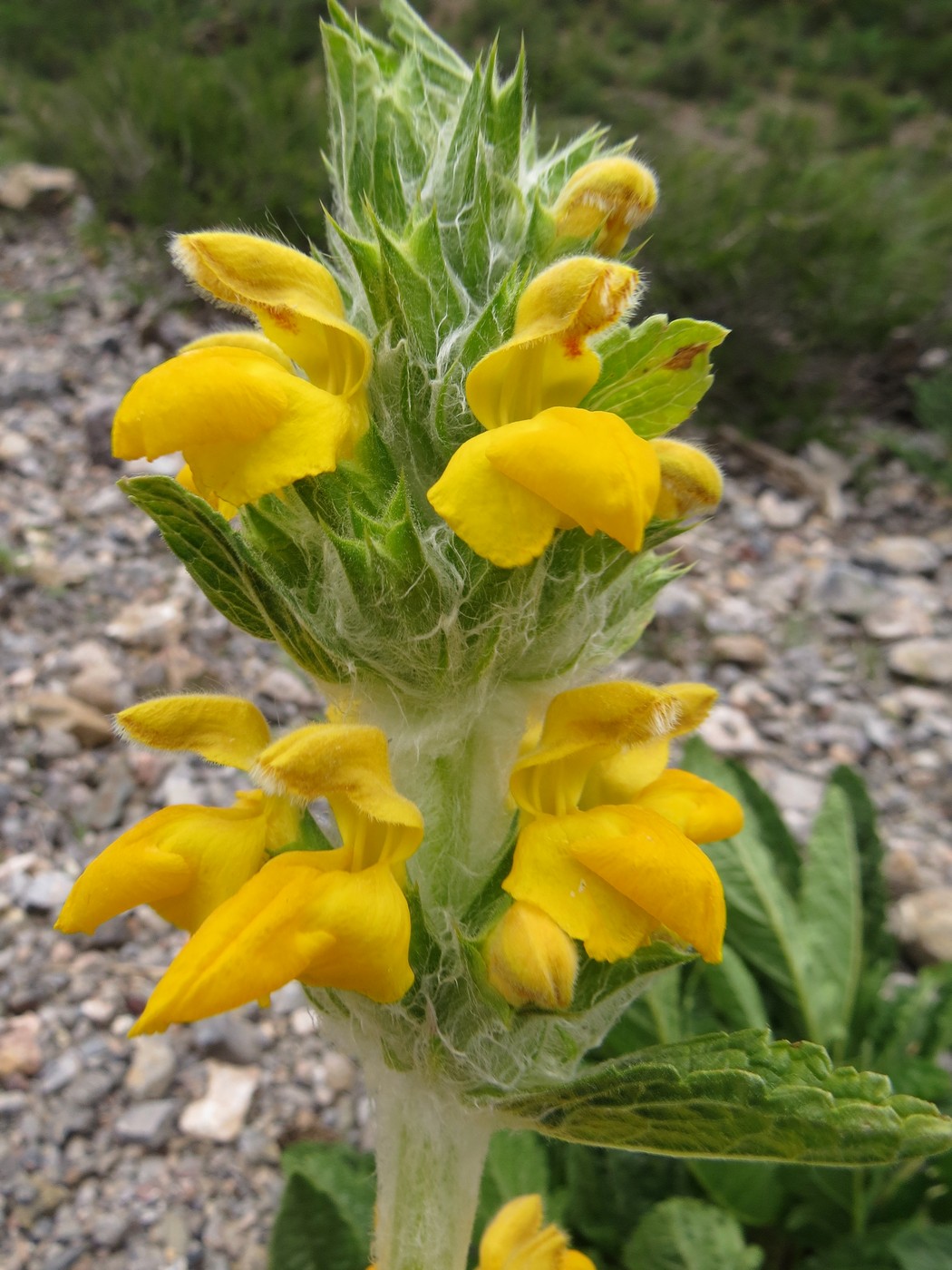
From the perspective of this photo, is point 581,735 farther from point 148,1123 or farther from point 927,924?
point 927,924

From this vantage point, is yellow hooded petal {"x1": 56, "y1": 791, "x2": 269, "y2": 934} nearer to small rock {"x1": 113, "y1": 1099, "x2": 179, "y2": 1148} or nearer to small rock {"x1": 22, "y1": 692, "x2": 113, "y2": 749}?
small rock {"x1": 113, "y1": 1099, "x2": 179, "y2": 1148}

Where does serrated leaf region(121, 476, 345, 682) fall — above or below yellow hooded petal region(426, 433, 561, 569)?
below

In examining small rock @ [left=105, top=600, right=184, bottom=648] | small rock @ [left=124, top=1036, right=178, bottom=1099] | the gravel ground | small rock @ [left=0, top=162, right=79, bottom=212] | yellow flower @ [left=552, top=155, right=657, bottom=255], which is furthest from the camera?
small rock @ [left=0, top=162, right=79, bottom=212]

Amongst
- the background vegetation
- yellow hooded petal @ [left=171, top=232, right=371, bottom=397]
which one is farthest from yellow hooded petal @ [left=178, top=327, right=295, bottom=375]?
the background vegetation

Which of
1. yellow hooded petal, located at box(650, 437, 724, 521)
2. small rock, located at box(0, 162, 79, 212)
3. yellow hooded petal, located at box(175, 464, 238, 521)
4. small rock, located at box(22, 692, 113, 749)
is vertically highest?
yellow hooded petal, located at box(650, 437, 724, 521)

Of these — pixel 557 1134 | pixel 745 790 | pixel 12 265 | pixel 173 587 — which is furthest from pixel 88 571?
pixel 557 1134

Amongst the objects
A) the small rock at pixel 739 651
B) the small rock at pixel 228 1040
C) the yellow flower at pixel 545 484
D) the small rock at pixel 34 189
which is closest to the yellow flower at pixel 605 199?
the yellow flower at pixel 545 484

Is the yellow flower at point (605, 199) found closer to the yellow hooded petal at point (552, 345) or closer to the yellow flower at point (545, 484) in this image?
the yellow hooded petal at point (552, 345)
